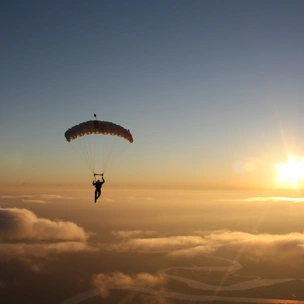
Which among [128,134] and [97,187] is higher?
[128,134]

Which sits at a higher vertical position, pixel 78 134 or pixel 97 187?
pixel 78 134

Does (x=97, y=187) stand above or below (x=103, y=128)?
below

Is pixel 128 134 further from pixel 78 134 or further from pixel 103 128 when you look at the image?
pixel 78 134

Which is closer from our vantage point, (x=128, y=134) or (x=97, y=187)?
(x=97, y=187)

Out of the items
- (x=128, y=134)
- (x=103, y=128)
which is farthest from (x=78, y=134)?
(x=128, y=134)

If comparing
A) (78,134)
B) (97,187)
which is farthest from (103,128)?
(97,187)

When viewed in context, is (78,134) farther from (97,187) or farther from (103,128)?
(97,187)
